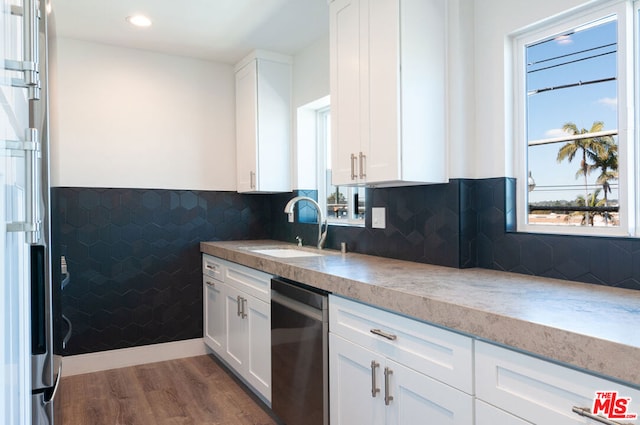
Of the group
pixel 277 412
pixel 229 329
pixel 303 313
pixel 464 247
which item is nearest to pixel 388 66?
pixel 464 247

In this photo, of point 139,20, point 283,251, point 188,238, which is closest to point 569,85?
point 283,251

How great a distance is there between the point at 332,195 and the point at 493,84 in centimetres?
162

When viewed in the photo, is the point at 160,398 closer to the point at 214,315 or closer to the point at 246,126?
the point at 214,315

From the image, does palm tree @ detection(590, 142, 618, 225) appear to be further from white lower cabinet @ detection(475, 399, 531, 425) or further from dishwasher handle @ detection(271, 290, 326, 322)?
dishwasher handle @ detection(271, 290, 326, 322)

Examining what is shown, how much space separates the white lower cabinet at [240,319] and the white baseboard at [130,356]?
150 mm

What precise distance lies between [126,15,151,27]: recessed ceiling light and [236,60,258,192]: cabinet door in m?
0.82

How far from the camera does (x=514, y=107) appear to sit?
6.38 ft

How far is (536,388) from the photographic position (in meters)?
1.05

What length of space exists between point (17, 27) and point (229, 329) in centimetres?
237

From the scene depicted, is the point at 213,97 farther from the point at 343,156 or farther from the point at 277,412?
the point at 277,412

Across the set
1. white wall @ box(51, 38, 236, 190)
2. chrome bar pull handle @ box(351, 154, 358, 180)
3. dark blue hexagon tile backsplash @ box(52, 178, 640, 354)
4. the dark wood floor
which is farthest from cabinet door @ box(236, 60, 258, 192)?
the dark wood floor

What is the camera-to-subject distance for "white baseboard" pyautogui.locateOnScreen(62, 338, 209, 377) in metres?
3.12

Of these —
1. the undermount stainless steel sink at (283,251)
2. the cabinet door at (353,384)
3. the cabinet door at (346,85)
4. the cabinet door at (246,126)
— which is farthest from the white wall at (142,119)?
the cabinet door at (353,384)

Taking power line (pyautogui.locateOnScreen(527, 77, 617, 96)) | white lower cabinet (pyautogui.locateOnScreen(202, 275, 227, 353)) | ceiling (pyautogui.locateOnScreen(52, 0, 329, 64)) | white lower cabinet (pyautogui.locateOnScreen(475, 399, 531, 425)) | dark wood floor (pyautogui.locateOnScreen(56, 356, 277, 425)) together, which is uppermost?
ceiling (pyautogui.locateOnScreen(52, 0, 329, 64))
